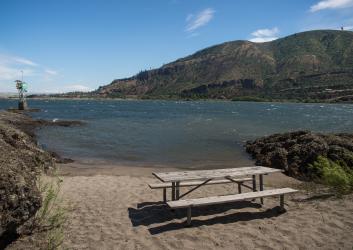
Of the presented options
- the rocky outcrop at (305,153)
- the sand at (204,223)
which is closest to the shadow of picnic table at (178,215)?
the sand at (204,223)

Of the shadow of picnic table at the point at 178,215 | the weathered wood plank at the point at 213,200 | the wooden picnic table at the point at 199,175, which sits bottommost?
the shadow of picnic table at the point at 178,215

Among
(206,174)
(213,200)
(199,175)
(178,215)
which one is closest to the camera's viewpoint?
(213,200)

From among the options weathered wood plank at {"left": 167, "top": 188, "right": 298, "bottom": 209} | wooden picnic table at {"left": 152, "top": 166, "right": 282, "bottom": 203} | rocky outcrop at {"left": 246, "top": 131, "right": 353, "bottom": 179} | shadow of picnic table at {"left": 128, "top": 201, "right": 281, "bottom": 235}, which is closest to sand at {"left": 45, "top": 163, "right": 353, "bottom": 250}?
shadow of picnic table at {"left": 128, "top": 201, "right": 281, "bottom": 235}

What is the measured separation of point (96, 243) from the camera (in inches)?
256

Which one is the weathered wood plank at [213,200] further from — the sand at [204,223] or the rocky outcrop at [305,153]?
the rocky outcrop at [305,153]

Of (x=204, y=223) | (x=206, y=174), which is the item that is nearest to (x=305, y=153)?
(x=206, y=174)

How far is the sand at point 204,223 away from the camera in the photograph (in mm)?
6500

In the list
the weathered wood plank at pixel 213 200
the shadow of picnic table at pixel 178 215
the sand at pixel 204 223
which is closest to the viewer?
the sand at pixel 204 223

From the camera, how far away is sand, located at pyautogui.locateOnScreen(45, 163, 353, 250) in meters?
6.50

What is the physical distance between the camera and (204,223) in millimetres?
7641

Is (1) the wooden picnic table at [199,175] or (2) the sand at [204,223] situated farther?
(1) the wooden picnic table at [199,175]

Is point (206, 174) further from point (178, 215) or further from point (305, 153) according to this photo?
point (305, 153)

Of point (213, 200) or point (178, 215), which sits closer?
point (213, 200)

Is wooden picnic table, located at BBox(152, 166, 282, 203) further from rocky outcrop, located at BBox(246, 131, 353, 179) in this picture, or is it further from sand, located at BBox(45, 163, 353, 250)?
rocky outcrop, located at BBox(246, 131, 353, 179)
